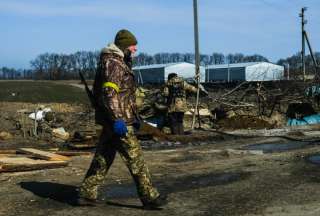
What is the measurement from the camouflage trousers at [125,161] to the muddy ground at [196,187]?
204 mm

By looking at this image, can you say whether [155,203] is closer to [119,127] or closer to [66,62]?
[119,127]

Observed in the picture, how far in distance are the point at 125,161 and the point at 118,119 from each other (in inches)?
22.4

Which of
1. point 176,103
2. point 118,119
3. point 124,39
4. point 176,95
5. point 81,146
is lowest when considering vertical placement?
point 81,146

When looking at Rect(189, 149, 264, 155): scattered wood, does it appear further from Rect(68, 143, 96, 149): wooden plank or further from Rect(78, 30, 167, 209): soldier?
Rect(78, 30, 167, 209): soldier

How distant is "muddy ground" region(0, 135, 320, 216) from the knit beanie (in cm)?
182

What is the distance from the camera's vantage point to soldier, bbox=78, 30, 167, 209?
596 cm

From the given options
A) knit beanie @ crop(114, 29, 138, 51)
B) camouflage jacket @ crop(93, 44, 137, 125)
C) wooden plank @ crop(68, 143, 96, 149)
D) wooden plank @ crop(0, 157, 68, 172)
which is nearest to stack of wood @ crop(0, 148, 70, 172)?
wooden plank @ crop(0, 157, 68, 172)

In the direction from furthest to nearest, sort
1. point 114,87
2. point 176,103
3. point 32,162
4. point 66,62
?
point 66,62
point 176,103
point 32,162
point 114,87

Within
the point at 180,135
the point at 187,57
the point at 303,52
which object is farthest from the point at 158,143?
the point at 187,57

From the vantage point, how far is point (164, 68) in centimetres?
6756

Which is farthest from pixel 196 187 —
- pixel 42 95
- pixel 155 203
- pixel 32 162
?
pixel 42 95

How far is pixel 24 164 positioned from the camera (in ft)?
28.7

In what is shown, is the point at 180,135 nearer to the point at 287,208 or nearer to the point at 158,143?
the point at 158,143

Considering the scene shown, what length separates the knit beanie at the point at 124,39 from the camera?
6219mm
